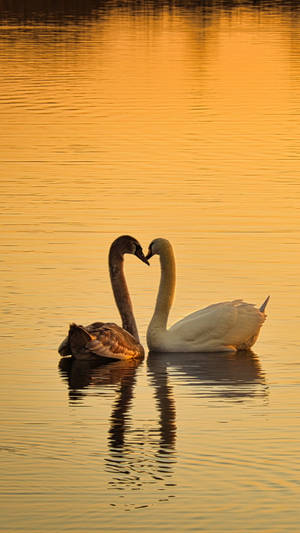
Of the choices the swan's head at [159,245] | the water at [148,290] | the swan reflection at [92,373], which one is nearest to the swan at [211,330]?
the water at [148,290]

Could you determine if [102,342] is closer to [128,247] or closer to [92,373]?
[92,373]

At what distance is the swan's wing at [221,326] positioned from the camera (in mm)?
11859

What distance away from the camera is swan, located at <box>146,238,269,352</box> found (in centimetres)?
1188

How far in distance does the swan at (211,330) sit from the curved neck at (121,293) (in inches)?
6.1

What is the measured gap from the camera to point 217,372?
11227mm

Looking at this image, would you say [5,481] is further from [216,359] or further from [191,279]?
[191,279]

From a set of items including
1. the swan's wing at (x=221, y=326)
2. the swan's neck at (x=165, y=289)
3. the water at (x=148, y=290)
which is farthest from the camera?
the swan's neck at (x=165, y=289)

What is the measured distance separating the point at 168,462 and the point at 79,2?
58.7 m

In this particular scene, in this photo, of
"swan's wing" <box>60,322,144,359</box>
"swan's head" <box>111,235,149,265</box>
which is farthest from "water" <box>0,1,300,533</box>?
"swan's head" <box>111,235,149,265</box>

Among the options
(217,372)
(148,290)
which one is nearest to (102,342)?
(217,372)

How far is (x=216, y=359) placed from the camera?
1179 centimetres

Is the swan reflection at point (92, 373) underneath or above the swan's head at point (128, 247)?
underneath

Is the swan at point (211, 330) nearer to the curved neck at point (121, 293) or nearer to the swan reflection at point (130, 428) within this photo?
the curved neck at point (121, 293)

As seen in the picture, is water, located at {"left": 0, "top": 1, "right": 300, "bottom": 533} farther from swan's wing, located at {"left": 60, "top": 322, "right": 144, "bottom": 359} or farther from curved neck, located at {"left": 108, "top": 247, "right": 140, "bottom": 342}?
curved neck, located at {"left": 108, "top": 247, "right": 140, "bottom": 342}
